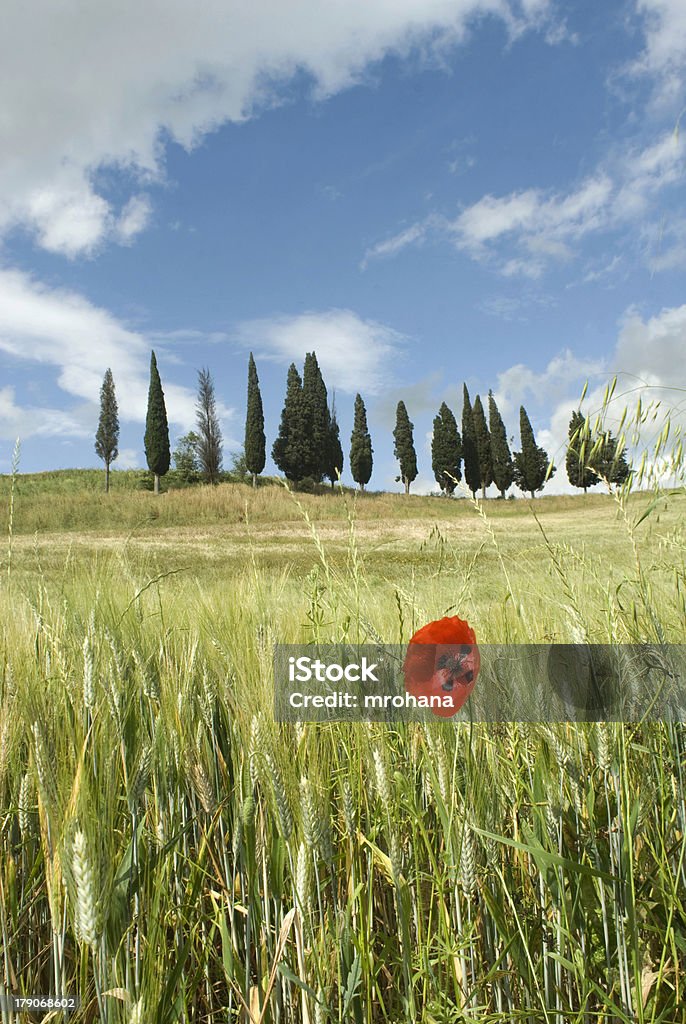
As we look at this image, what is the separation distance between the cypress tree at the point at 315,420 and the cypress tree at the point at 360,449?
1.82 meters

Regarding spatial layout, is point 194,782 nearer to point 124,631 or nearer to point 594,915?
point 124,631

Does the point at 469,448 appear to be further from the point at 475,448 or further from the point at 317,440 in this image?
the point at 317,440

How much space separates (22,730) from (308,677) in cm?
52

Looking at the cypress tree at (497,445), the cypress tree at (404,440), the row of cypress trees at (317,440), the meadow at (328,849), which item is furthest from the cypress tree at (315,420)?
the meadow at (328,849)

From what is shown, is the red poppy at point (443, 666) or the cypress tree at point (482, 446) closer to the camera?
the red poppy at point (443, 666)

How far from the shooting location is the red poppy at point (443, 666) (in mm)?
913

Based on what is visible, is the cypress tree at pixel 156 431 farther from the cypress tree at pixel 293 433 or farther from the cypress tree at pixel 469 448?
the cypress tree at pixel 469 448

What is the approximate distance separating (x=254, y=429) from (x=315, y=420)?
4768 mm

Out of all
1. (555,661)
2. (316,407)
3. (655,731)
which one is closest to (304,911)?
(555,661)
